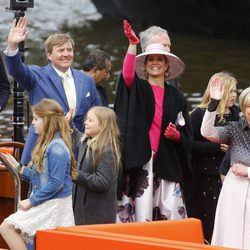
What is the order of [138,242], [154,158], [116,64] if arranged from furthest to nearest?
[116,64] < [154,158] < [138,242]

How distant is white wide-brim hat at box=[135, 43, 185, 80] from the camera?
7.75m

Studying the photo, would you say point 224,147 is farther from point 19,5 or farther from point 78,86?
point 19,5

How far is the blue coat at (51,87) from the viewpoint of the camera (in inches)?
300

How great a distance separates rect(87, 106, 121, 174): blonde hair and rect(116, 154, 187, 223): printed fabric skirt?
0.50 meters

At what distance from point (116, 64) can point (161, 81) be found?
33.3ft

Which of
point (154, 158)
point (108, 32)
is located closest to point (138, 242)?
point (154, 158)

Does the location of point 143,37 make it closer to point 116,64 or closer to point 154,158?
point 154,158

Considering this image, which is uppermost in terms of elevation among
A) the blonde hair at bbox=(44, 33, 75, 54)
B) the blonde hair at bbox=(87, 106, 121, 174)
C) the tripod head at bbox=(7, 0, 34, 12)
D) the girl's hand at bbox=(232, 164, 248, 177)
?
the tripod head at bbox=(7, 0, 34, 12)

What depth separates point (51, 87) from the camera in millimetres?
7785

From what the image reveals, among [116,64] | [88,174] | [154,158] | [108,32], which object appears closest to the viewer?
[88,174]

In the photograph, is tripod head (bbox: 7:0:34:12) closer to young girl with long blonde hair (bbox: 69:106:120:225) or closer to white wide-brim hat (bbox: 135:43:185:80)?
white wide-brim hat (bbox: 135:43:185:80)

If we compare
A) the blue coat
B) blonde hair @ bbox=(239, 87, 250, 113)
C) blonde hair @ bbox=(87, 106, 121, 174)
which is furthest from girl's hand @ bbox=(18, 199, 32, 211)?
blonde hair @ bbox=(239, 87, 250, 113)

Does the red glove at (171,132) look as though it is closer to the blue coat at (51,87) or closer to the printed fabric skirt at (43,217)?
the blue coat at (51,87)

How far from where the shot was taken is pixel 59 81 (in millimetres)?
7801
